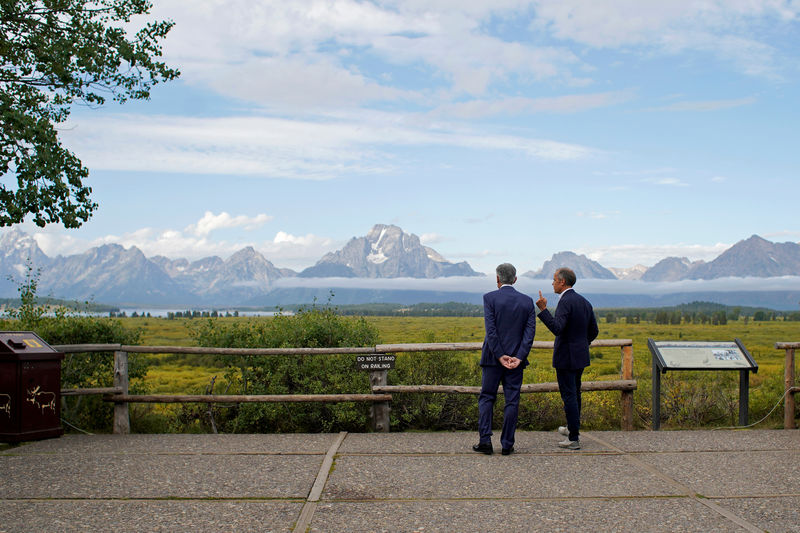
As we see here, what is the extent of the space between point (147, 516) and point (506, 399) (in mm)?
3888

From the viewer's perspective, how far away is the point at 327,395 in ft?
30.1

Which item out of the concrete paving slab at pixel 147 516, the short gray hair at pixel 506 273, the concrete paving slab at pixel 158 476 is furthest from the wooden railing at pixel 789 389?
the concrete paving slab at pixel 147 516

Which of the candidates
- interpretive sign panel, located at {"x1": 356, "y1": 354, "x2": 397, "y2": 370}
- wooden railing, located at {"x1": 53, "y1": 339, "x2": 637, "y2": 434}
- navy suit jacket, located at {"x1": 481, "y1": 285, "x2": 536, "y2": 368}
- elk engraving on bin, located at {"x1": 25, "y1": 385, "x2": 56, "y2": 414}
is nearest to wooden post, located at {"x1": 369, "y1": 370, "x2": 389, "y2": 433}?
wooden railing, located at {"x1": 53, "y1": 339, "x2": 637, "y2": 434}

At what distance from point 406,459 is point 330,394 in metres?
2.14

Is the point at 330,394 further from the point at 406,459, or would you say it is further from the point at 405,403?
the point at 406,459

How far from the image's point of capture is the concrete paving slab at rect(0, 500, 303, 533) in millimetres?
5320

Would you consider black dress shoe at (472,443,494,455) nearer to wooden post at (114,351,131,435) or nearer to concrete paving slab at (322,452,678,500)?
concrete paving slab at (322,452,678,500)

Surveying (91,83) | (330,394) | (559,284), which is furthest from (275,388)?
(91,83)

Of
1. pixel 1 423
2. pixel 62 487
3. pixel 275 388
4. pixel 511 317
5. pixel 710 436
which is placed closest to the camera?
pixel 62 487

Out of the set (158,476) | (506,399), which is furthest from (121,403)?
(506,399)

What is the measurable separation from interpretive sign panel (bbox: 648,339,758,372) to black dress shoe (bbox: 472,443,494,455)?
298 centimetres

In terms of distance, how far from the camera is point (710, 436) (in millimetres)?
9180

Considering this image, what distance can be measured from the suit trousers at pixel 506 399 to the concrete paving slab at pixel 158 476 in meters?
1.83

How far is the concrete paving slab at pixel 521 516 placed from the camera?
5.33 meters
